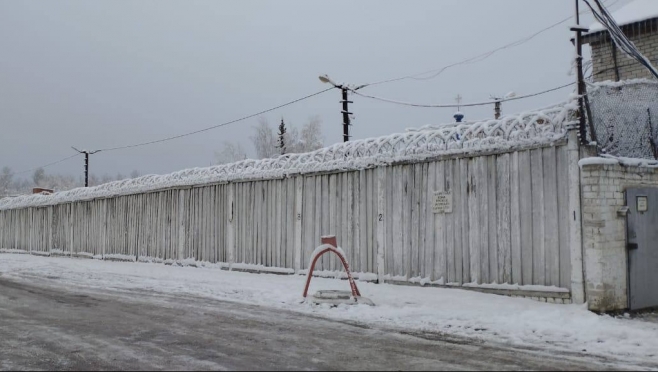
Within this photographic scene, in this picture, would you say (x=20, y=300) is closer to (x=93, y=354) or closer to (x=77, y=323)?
(x=77, y=323)

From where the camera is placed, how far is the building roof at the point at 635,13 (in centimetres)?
1745

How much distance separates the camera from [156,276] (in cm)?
1527

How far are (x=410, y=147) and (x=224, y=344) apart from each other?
633 centimetres

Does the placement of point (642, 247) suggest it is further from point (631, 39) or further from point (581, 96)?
point (631, 39)

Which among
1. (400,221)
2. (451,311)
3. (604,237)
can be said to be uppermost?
(400,221)

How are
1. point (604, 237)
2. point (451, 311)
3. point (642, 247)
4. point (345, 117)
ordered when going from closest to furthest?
point (604, 237) → point (451, 311) → point (642, 247) → point (345, 117)

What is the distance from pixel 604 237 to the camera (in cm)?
859

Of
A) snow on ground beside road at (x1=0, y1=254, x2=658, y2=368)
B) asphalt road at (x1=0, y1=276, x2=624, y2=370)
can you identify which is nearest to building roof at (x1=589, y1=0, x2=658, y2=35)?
snow on ground beside road at (x1=0, y1=254, x2=658, y2=368)

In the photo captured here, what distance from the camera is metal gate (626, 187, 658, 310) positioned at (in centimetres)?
892

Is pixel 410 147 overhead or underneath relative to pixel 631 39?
underneath

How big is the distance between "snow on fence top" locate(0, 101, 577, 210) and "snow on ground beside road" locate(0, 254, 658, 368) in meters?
2.66

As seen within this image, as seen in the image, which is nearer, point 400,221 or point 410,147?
point 410,147

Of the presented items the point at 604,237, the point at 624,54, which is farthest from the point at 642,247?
the point at 624,54

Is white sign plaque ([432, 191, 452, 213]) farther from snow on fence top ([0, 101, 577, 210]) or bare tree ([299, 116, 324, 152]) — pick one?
bare tree ([299, 116, 324, 152])
